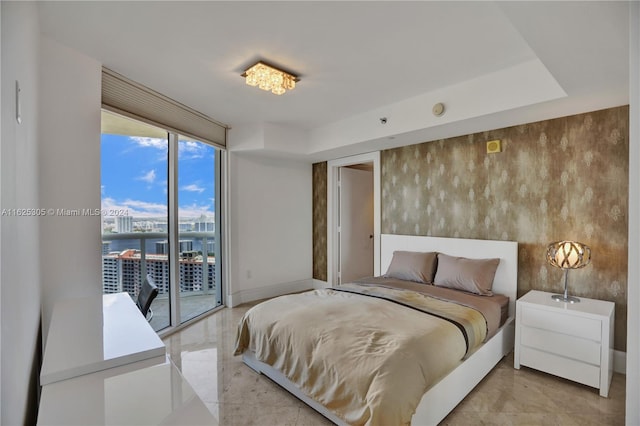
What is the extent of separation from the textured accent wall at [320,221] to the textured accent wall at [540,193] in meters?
1.56

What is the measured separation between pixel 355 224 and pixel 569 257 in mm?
3050

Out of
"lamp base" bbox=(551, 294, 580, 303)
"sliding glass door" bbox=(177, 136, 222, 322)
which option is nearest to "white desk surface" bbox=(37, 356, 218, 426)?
"sliding glass door" bbox=(177, 136, 222, 322)

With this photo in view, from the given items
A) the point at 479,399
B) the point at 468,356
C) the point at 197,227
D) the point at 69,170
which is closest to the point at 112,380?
the point at 69,170

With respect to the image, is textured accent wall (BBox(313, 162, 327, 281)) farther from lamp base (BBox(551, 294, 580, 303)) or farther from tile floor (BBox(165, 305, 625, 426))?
lamp base (BBox(551, 294, 580, 303))

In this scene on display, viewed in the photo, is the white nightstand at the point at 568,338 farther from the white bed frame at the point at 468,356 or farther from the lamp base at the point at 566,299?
the white bed frame at the point at 468,356

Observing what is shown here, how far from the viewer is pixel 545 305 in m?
2.42

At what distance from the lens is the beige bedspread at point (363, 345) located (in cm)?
156

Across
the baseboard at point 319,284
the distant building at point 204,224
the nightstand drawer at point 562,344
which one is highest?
the distant building at point 204,224

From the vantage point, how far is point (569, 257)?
251 cm

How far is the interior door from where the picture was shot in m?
4.95

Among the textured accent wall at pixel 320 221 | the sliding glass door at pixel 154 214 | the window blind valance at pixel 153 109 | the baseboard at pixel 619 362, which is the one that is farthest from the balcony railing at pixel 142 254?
the baseboard at pixel 619 362

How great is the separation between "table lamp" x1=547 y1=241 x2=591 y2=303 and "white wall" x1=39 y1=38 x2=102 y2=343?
145 inches

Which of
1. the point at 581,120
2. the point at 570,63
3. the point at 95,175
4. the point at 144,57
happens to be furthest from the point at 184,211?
the point at 581,120

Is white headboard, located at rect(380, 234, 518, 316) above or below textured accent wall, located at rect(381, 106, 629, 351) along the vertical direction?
below
